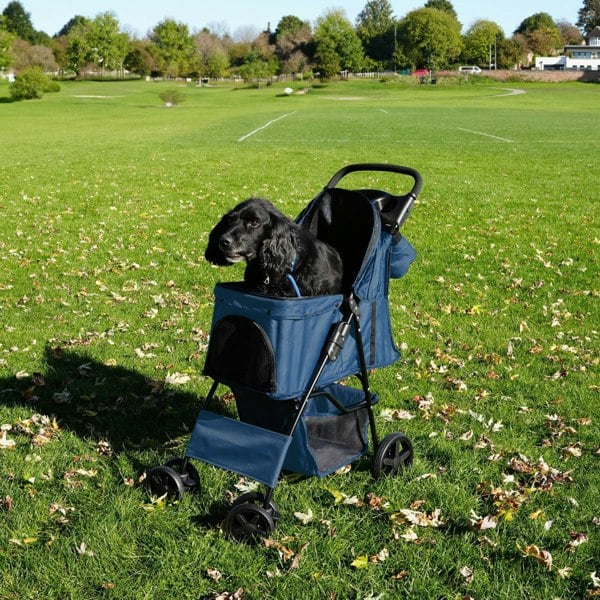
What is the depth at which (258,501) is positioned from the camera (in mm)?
3996

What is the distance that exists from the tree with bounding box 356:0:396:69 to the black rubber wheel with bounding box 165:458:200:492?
139 m

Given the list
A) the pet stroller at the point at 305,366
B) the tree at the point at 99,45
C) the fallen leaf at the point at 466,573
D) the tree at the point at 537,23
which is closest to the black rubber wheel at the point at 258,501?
the pet stroller at the point at 305,366

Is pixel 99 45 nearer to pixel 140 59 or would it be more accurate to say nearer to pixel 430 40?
pixel 140 59

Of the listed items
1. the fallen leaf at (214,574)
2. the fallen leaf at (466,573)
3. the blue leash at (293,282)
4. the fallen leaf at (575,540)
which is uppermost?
the blue leash at (293,282)

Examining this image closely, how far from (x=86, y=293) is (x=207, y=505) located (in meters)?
5.07

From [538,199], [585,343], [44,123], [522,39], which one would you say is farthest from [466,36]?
[585,343]

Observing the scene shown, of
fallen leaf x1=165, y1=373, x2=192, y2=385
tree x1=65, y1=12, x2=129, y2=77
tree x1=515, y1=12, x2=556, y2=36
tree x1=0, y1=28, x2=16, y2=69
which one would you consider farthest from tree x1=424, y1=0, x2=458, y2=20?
fallen leaf x1=165, y1=373, x2=192, y2=385

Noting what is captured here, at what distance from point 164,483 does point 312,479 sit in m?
0.88

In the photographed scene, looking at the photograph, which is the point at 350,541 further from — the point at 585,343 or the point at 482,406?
the point at 585,343

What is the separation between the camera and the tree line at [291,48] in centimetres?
11369

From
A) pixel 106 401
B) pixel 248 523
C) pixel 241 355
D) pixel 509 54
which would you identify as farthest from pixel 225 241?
pixel 509 54

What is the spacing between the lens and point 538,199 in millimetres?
15484

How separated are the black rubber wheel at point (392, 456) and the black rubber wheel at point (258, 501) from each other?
0.76 meters

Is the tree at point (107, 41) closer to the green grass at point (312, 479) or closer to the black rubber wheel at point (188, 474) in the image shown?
the green grass at point (312, 479)
